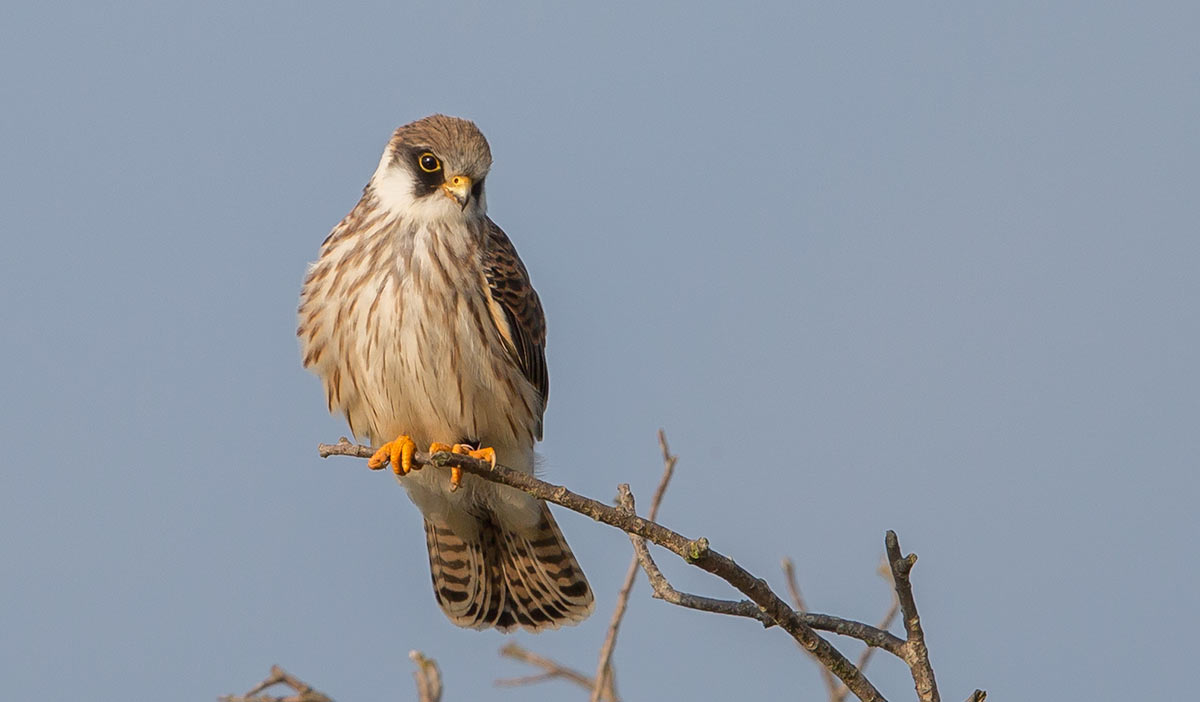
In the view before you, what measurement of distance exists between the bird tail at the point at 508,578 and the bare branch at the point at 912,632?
306 centimetres

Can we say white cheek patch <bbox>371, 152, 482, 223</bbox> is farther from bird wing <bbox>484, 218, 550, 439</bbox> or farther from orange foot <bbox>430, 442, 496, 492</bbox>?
orange foot <bbox>430, 442, 496, 492</bbox>

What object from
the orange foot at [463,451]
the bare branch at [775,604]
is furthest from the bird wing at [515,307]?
the bare branch at [775,604]

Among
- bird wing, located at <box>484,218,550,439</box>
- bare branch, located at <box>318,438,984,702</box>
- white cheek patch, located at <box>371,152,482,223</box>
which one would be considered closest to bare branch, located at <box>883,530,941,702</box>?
bare branch, located at <box>318,438,984,702</box>

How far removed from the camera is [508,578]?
18.7 ft

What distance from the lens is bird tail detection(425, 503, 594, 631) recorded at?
5640 millimetres

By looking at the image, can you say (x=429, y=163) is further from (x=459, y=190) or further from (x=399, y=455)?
(x=399, y=455)

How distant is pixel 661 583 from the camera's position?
299 centimetres

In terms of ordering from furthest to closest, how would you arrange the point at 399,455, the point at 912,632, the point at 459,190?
the point at 459,190 → the point at 399,455 → the point at 912,632

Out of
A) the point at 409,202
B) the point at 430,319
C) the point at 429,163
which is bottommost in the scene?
the point at 430,319

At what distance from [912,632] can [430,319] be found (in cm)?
248

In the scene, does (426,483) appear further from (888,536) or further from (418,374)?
(888,536)

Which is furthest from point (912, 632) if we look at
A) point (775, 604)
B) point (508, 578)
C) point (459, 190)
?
point (508, 578)

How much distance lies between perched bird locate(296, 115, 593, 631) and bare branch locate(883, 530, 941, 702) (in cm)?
219

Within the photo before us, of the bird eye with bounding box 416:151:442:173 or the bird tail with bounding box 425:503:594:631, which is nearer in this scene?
the bird eye with bounding box 416:151:442:173
